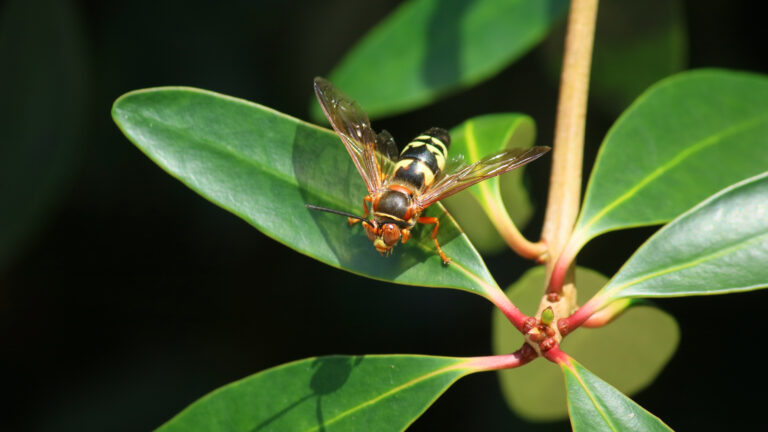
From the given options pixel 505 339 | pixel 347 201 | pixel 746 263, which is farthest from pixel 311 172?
pixel 746 263

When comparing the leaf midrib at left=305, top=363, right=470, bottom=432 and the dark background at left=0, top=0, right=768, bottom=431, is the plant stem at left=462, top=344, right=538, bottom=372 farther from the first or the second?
the dark background at left=0, top=0, right=768, bottom=431

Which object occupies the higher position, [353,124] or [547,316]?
[353,124]

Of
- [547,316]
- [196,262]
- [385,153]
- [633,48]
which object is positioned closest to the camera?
[547,316]

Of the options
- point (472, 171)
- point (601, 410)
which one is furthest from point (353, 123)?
point (601, 410)

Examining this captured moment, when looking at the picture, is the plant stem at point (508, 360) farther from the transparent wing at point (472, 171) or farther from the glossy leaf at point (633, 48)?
the glossy leaf at point (633, 48)

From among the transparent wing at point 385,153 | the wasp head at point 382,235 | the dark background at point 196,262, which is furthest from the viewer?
the dark background at point 196,262

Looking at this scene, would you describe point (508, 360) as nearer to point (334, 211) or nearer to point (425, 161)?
point (334, 211)

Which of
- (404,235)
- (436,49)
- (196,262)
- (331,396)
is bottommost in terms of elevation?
(196,262)

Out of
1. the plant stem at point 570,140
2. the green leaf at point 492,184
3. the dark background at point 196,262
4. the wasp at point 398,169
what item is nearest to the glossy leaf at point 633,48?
the dark background at point 196,262
